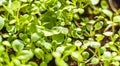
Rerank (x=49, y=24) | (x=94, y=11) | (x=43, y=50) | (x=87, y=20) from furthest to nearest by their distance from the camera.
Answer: (x=94, y=11) → (x=87, y=20) → (x=49, y=24) → (x=43, y=50)

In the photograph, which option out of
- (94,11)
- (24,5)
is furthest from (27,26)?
(94,11)

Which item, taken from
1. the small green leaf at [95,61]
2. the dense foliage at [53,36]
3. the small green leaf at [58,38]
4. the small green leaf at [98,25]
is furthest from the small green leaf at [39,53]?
the small green leaf at [98,25]

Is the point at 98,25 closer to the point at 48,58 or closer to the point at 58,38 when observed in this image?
the point at 58,38

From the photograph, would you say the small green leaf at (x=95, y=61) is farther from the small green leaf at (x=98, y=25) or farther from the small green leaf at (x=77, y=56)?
the small green leaf at (x=98, y=25)

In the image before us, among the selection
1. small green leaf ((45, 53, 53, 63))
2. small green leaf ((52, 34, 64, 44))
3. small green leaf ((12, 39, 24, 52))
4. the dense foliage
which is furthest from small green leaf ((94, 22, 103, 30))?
small green leaf ((12, 39, 24, 52))

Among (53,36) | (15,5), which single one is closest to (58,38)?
(53,36)

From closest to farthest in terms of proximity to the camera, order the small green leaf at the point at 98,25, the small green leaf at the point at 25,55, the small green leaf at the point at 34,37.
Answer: the small green leaf at the point at 25,55
the small green leaf at the point at 34,37
the small green leaf at the point at 98,25

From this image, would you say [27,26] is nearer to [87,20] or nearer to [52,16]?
[52,16]

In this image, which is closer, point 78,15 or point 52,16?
point 52,16
